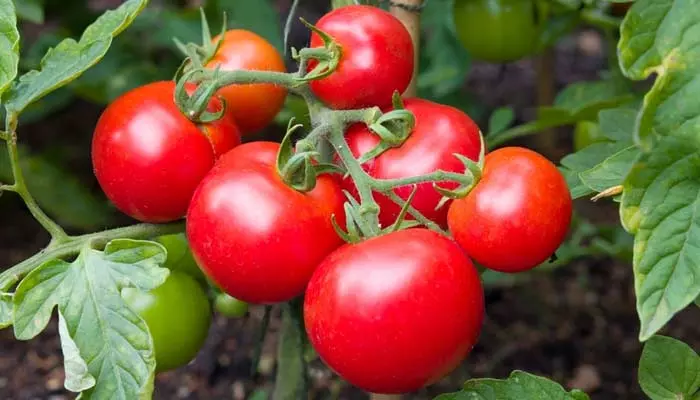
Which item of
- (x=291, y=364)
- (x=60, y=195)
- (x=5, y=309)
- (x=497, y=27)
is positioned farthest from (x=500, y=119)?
(x=60, y=195)

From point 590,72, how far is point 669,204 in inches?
69.5

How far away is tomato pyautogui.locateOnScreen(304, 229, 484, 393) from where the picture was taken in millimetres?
578

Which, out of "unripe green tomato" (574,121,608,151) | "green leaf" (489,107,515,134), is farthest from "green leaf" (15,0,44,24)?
"unripe green tomato" (574,121,608,151)

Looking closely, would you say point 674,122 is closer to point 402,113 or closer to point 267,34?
point 402,113

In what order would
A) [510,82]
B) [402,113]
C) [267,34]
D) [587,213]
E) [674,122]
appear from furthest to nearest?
1. [510,82]
2. [587,213]
3. [267,34]
4. [402,113]
5. [674,122]

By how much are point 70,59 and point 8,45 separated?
0.18 feet

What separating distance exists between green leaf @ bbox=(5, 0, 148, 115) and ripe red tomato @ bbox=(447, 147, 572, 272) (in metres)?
0.30

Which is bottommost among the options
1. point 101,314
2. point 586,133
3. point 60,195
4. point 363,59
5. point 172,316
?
point 60,195

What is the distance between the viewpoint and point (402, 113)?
2.17ft

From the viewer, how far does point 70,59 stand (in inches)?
28.5

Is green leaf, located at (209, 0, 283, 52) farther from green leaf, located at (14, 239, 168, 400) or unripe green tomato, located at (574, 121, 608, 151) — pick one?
green leaf, located at (14, 239, 168, 400)

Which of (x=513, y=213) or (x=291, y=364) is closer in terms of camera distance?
(x=513, y=213)

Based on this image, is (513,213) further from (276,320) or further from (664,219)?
(276,320)

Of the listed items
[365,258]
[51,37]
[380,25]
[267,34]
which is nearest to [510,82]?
[267,34]
